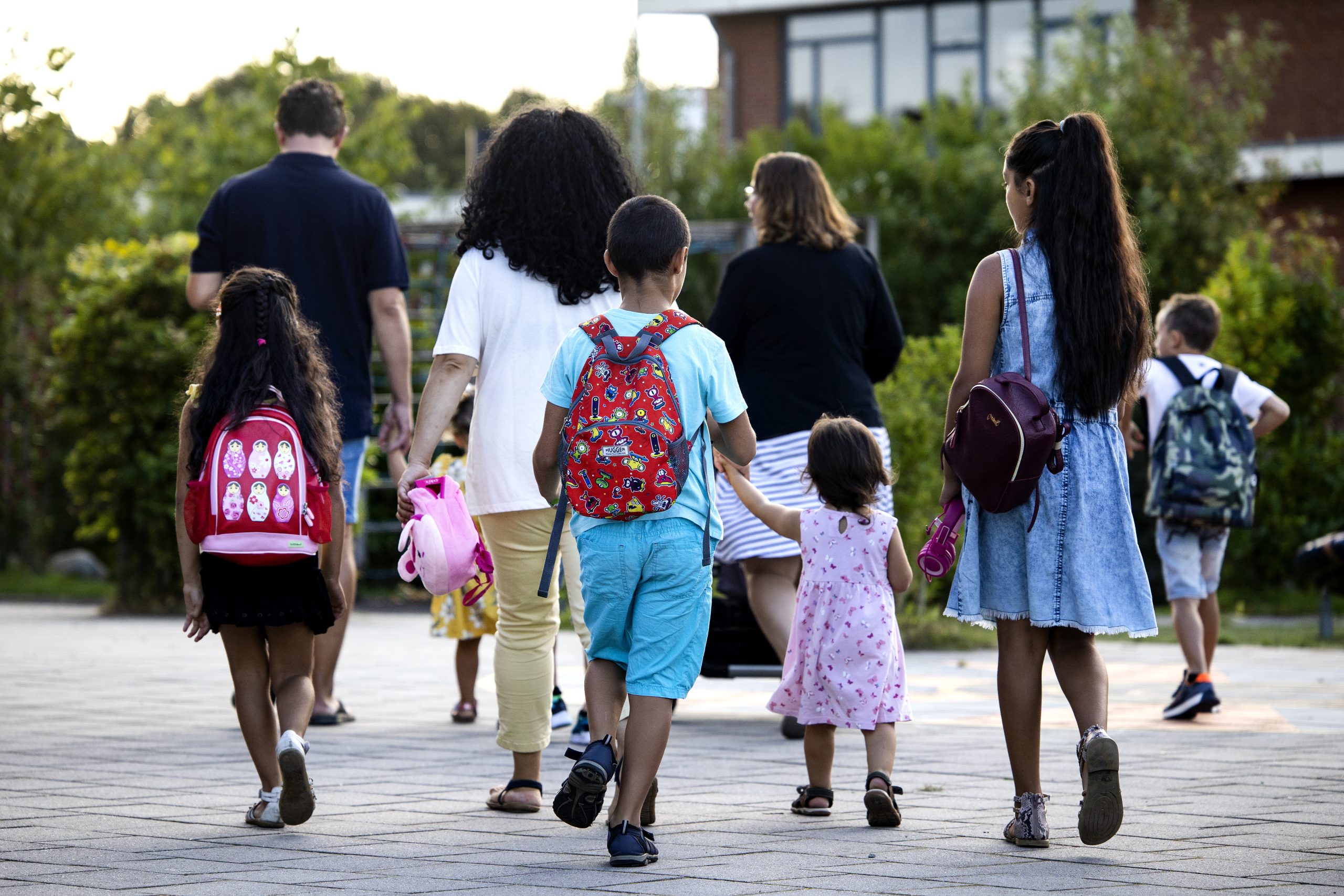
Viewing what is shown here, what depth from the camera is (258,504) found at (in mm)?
4340

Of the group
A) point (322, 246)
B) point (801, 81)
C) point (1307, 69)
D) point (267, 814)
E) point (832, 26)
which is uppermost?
point (832, 26)

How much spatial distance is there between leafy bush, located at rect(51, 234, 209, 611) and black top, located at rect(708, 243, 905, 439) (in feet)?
22.3

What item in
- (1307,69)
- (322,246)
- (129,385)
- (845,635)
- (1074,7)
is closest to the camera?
(845,635)

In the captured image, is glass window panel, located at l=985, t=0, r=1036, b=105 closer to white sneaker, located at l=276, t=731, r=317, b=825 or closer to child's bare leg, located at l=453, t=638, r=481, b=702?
child's bare leg, located at l=453, t=638, r=481, b=702

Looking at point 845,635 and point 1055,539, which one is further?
point 845,635

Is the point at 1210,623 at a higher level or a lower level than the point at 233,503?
lower

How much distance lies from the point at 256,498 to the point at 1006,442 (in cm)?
202

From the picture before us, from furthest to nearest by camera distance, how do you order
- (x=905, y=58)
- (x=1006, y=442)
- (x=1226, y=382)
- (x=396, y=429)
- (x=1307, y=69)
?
1. (x=905, y=58)
2. (x=1307, y=69)
3. (x=1226, y=382)
4. (x=396, y=429)
5. (x=1006, y=442)

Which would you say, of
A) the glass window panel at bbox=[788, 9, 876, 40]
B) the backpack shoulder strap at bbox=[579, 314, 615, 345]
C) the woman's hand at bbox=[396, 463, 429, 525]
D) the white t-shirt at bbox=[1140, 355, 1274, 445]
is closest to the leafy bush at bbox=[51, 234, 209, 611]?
the white t-shirt at bbox=[1140, 355, 1274, 445]

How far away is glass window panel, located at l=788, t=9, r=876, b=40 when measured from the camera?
25.4 metres

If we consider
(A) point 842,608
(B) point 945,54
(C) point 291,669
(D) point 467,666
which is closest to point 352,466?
(D) point 467,666

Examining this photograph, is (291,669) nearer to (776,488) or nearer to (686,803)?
(686,803)

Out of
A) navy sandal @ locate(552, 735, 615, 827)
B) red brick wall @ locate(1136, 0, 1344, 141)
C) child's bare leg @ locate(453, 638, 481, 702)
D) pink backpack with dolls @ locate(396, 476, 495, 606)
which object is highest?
red brick wall @ locate(1136, 0, 1344, 141)

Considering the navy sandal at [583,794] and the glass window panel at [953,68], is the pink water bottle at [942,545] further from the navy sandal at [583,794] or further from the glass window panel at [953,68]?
the glass window panel at [953,68]
